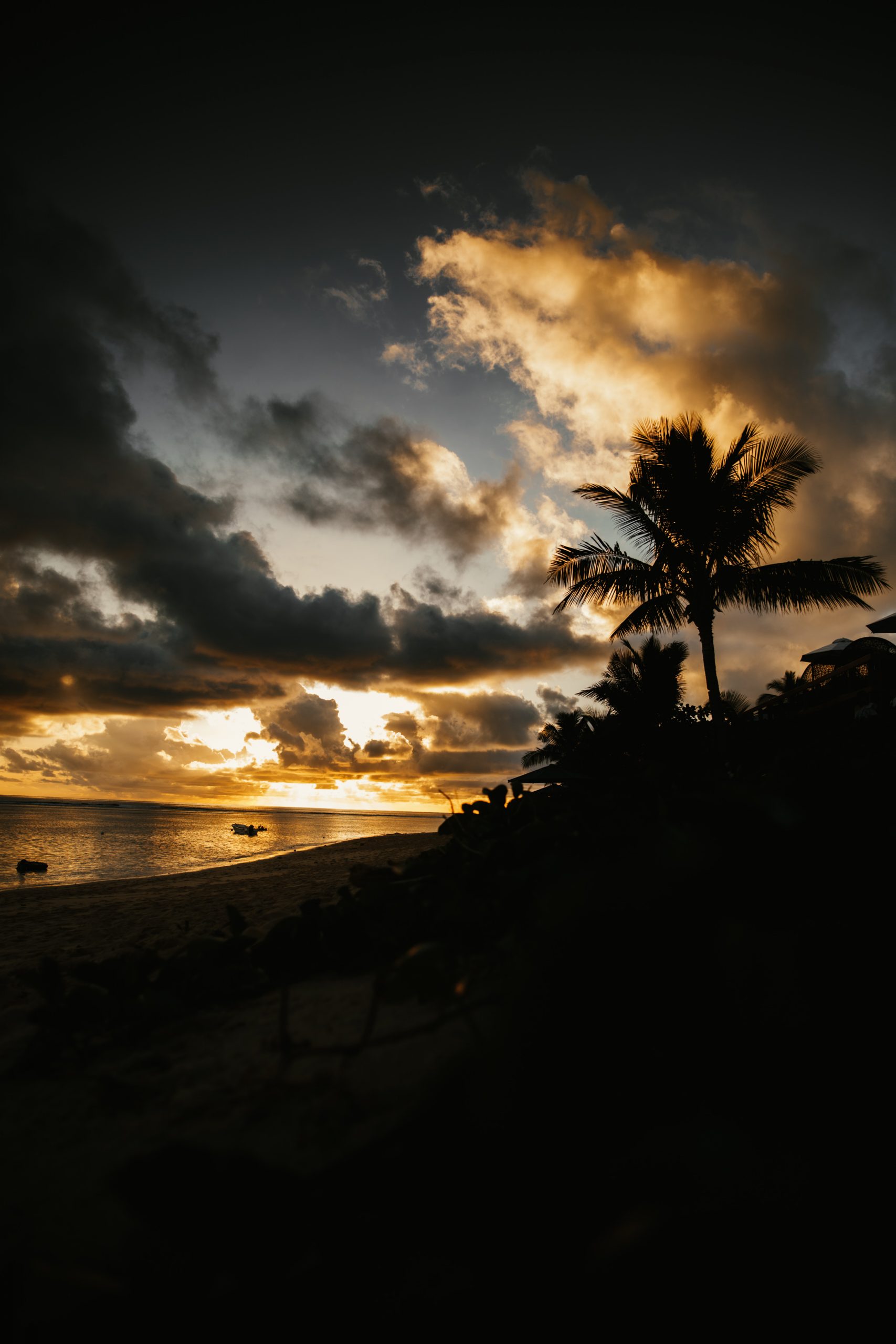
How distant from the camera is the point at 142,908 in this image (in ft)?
27.0

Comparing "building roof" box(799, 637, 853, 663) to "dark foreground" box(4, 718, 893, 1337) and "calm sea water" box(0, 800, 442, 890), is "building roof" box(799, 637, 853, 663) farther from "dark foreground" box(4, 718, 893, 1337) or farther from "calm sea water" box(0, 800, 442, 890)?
"calm sea water" box(0, 800, 442, 890)

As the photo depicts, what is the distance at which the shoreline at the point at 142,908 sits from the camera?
4477 millimetres

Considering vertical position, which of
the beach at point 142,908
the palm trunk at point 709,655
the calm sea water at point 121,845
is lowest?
the calm sea water at point 121,845

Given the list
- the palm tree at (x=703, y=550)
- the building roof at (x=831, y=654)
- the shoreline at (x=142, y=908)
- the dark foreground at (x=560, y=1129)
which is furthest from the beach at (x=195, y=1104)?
the building roof at (x=831, y=654)

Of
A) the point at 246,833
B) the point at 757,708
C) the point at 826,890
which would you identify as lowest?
the point at 246,833

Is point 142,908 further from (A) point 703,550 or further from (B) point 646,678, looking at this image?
(B) point 646,678

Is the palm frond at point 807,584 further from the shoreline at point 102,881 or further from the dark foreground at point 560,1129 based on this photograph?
the shoreline at point 102,881

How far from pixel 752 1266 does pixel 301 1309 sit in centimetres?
47

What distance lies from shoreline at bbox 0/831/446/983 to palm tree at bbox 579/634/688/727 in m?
9.59

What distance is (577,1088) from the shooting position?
2.43 feet

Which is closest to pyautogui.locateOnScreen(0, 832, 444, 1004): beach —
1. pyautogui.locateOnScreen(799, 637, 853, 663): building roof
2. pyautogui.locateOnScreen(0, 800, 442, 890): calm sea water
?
pyautogui.locateOnScreen(0, 800, 442, 890): calm sea water

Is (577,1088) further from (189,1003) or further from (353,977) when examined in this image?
(189,1003)

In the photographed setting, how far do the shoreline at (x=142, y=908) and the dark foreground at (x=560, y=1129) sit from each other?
85cm

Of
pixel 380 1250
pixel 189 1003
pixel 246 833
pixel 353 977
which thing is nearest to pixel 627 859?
pixel 380 1250
